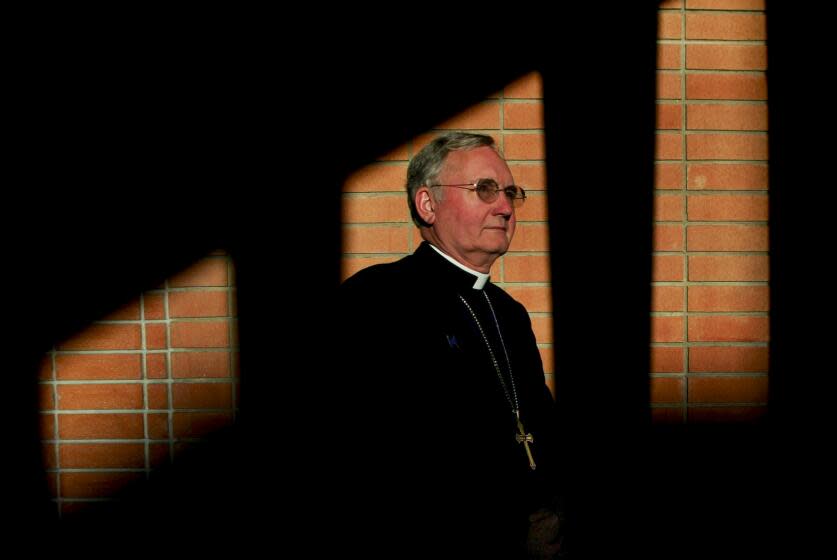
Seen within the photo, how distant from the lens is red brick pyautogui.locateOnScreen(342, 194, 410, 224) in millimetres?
→ 2352

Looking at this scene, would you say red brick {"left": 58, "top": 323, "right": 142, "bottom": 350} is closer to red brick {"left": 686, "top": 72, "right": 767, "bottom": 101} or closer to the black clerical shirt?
the black clerical shirt

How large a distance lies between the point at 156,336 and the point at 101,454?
1.67 ft

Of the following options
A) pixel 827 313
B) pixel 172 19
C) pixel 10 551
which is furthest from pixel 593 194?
pixel 10 551

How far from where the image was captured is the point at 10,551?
245cm

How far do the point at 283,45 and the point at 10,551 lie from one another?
225 cm

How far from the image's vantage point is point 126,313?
2361mm

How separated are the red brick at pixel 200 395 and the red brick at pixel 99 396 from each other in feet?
0.47

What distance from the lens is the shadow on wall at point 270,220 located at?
2.31 metres

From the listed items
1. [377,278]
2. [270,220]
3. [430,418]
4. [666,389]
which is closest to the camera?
[430,418]

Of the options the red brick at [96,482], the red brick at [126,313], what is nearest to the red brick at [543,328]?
the red brick at [126,313]

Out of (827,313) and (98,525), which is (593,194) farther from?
(98,525)

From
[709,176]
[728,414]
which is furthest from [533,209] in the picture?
[728,414]

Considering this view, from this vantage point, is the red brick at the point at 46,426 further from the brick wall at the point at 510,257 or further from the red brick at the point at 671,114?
the red brick at the point at 671,114

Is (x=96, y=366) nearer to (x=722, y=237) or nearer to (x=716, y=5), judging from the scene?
(x=722, y=237)
